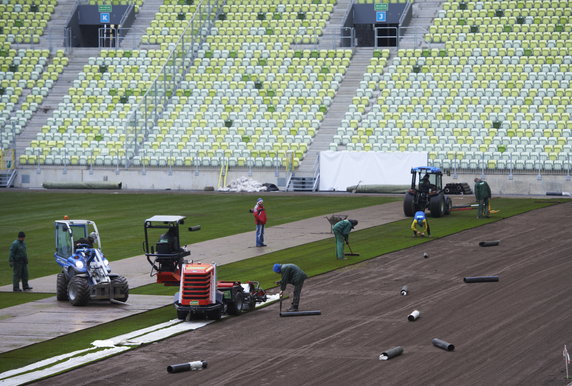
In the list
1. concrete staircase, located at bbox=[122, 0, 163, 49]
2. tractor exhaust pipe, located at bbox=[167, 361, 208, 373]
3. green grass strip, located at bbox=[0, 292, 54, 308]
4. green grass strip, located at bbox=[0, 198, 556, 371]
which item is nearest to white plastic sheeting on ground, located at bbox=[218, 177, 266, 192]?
green grass strip, located at bbox=[0, 198, 556, 371]

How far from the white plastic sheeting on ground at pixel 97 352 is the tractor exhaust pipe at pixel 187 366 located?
1958 mm

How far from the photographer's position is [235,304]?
84.0 ft

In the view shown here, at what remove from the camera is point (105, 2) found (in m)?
75.0

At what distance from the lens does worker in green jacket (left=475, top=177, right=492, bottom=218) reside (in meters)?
43.1

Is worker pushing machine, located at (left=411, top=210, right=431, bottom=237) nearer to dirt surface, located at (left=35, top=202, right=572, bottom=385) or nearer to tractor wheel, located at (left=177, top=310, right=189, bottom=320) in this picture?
dirt surface, located at (left=35, top=202, right=572, bottom=385)

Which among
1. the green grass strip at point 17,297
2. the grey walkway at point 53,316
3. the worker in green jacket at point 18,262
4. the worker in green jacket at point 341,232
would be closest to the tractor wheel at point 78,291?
the grey walkway at point 53,316

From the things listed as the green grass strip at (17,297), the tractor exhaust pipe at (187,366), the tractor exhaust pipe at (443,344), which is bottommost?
the green grass strip at (17,297)

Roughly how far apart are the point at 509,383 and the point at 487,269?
12.7 meters

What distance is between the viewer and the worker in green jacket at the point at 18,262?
95.3 ft

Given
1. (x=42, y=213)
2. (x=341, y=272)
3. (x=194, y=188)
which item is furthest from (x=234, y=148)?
(x=341, y=272)

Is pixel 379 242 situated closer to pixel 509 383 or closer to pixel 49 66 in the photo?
pixel 509 383

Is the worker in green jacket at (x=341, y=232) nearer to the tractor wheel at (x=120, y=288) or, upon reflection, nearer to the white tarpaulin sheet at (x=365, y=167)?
the tractor wheel at (x=120, y=288)

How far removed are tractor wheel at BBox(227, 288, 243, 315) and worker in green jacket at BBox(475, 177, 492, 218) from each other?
1930 centimetres

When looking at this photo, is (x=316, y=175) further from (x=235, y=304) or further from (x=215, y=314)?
(x=215, y=314)
